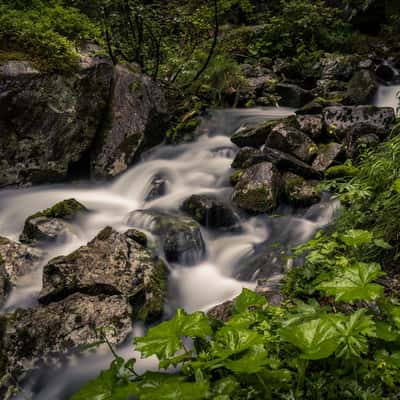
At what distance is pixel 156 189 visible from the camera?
6375 millimetres

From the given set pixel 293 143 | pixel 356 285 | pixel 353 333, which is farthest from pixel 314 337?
pixel 293 143

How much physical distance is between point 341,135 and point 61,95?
4.98m

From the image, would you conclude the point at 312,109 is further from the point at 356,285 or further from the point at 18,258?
the point at 356,285

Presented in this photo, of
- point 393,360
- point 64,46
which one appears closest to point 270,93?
point 64,46

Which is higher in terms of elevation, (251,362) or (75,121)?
(251,362)

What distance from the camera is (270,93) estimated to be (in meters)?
10.2

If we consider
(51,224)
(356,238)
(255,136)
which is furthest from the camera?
(255,136)

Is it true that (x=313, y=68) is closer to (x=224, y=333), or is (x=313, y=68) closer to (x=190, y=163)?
(x=190, y=163)

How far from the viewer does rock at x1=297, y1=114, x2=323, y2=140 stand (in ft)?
22.6

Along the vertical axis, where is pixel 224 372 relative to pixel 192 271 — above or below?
above

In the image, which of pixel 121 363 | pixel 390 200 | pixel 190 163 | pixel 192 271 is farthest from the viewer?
pixel 190 163

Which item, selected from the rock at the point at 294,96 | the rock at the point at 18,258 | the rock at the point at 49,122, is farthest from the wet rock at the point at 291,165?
the rock at the point at 294,96

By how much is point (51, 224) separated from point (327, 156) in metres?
4.35

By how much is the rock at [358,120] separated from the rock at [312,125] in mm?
163
